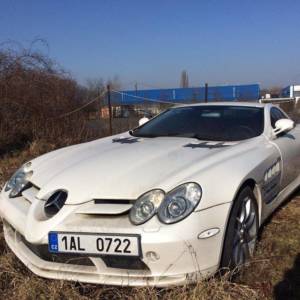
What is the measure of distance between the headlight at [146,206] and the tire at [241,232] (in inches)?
18.9

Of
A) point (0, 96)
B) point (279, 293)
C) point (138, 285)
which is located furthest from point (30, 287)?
point (0, 96)

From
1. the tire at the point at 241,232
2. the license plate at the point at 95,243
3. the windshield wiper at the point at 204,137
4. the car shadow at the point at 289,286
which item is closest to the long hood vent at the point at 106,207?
the license plate at the point at 95,243

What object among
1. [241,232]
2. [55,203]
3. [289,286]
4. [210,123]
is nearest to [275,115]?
[210,123]

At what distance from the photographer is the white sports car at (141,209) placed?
266 cm

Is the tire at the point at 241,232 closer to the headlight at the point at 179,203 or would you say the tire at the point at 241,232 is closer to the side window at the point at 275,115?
the headlight at the point at 179,203

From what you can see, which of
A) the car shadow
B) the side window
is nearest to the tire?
the car shadow

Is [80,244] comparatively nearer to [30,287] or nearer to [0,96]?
[30,287]

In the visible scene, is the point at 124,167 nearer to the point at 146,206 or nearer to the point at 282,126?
the point at 146,206

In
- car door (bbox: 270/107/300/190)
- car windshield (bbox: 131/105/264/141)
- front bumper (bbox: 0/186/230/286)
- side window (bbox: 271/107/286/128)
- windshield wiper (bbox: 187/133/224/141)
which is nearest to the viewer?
front bumper (bbox: 0/186/230/286)

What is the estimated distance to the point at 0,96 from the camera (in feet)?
30.3

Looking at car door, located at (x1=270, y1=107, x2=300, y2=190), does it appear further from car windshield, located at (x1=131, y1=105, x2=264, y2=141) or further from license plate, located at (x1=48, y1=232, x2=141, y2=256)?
license plate, located at (x1=48, y1=232, x2=141, y2=256)

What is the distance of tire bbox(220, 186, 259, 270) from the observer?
2877 millimetres

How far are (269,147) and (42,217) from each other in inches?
81.1

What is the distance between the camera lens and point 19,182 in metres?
3.65
